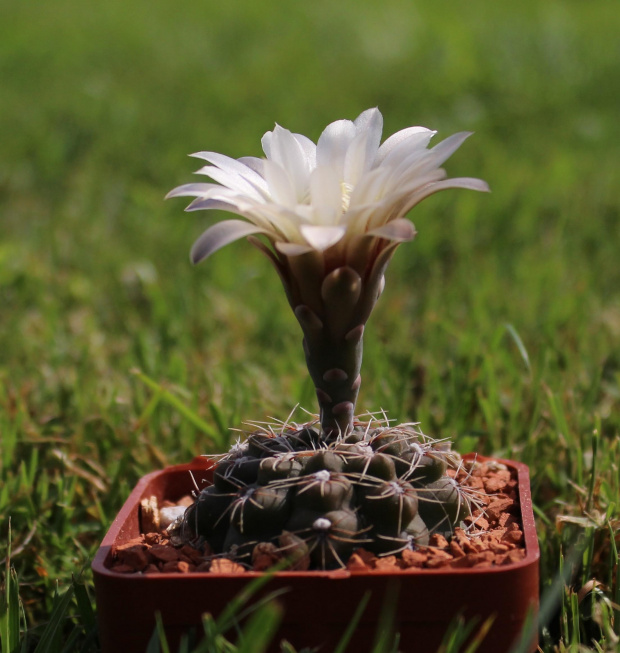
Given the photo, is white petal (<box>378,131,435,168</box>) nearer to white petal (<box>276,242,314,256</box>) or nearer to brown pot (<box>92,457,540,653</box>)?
white petal (<box>276,242,314,256</box>)

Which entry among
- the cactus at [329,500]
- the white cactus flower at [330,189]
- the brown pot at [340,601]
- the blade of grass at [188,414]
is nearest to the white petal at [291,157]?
the white cactus flower at [330,189]

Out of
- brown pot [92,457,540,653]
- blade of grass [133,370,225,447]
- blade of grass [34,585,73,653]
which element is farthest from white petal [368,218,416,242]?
blade of grass [133,370,225,447]

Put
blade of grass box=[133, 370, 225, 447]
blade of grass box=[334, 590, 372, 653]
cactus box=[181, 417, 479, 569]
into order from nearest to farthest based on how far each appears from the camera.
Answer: blade of grass box=[334, 590, 372, 653] < cactus box=[181, 417, 479, 569] < blade of grass box=[133, 370, 225, 447]

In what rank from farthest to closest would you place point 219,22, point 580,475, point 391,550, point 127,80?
point 219,22 → point 127,80 → point 580,475 → point 391,550

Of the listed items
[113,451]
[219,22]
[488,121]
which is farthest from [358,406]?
[219,22]

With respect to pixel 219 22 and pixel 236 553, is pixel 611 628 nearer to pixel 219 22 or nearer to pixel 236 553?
pixel 236 553

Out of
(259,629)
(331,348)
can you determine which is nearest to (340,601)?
(259,629)
